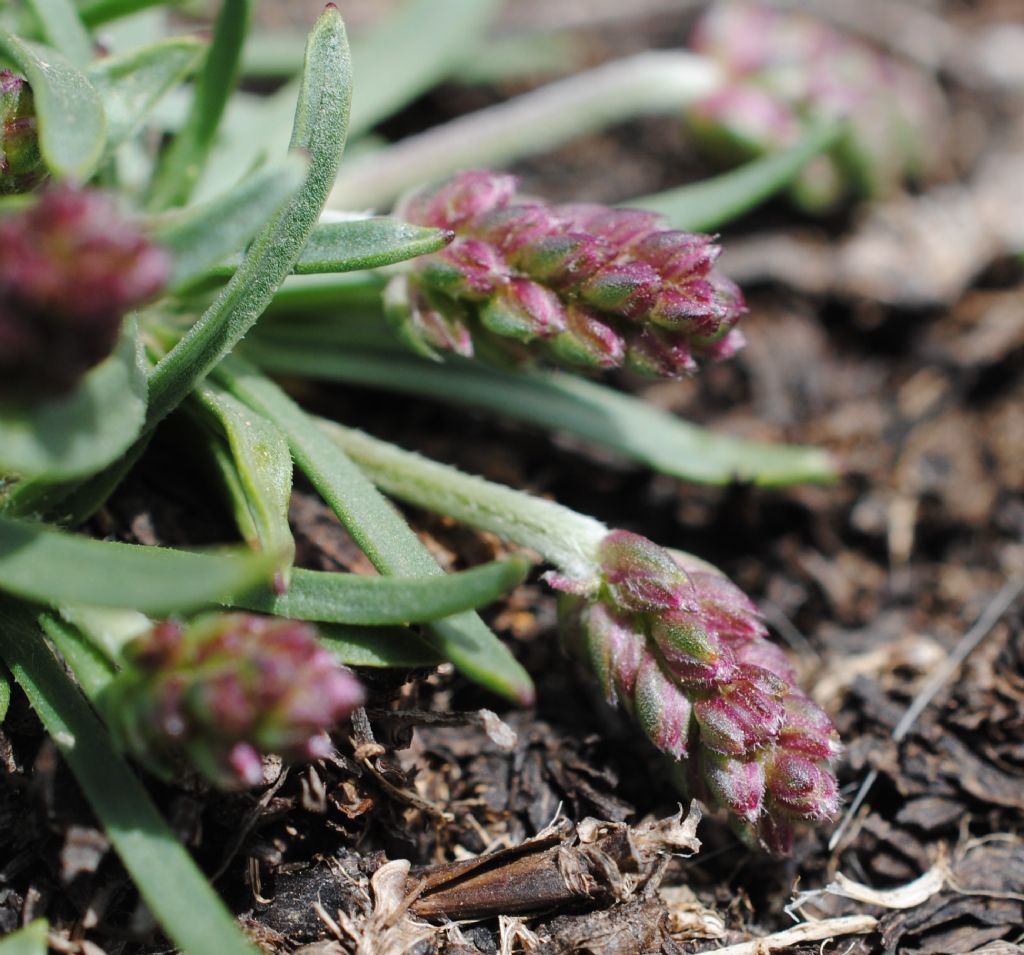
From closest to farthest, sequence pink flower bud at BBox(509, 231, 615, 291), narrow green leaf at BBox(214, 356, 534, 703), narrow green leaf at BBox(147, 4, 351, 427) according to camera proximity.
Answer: narrow green leaf at BBox(214, 356, 534, 703), narrow green leaf at BBox(147, 4, 351, 427), pink flower bud at BBox(509, 231, 615, 291)

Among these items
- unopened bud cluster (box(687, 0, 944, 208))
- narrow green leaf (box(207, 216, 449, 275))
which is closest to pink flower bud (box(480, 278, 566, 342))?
narrow green leaf (box(207, 216, 449, 275))

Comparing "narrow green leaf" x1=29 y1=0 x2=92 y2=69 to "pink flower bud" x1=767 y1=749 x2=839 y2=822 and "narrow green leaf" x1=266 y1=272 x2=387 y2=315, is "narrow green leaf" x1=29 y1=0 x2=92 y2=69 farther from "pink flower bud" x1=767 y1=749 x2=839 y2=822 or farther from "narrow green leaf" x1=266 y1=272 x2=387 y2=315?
"pink flower bud" x1=767 y1=749 x2=839 y2=822

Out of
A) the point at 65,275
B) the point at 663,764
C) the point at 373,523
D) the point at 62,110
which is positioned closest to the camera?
the point at 65,275

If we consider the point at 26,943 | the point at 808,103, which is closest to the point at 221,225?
the point at 26,943

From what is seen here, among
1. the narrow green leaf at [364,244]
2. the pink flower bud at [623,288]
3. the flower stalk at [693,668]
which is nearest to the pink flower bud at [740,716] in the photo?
the flower stalk at [693,668]

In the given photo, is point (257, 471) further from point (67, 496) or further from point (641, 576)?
point (641, 576)

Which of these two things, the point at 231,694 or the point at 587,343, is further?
the point at 587,343

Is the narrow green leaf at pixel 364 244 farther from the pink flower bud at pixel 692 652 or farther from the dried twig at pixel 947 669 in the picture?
the dried twig at pixel 947 669
